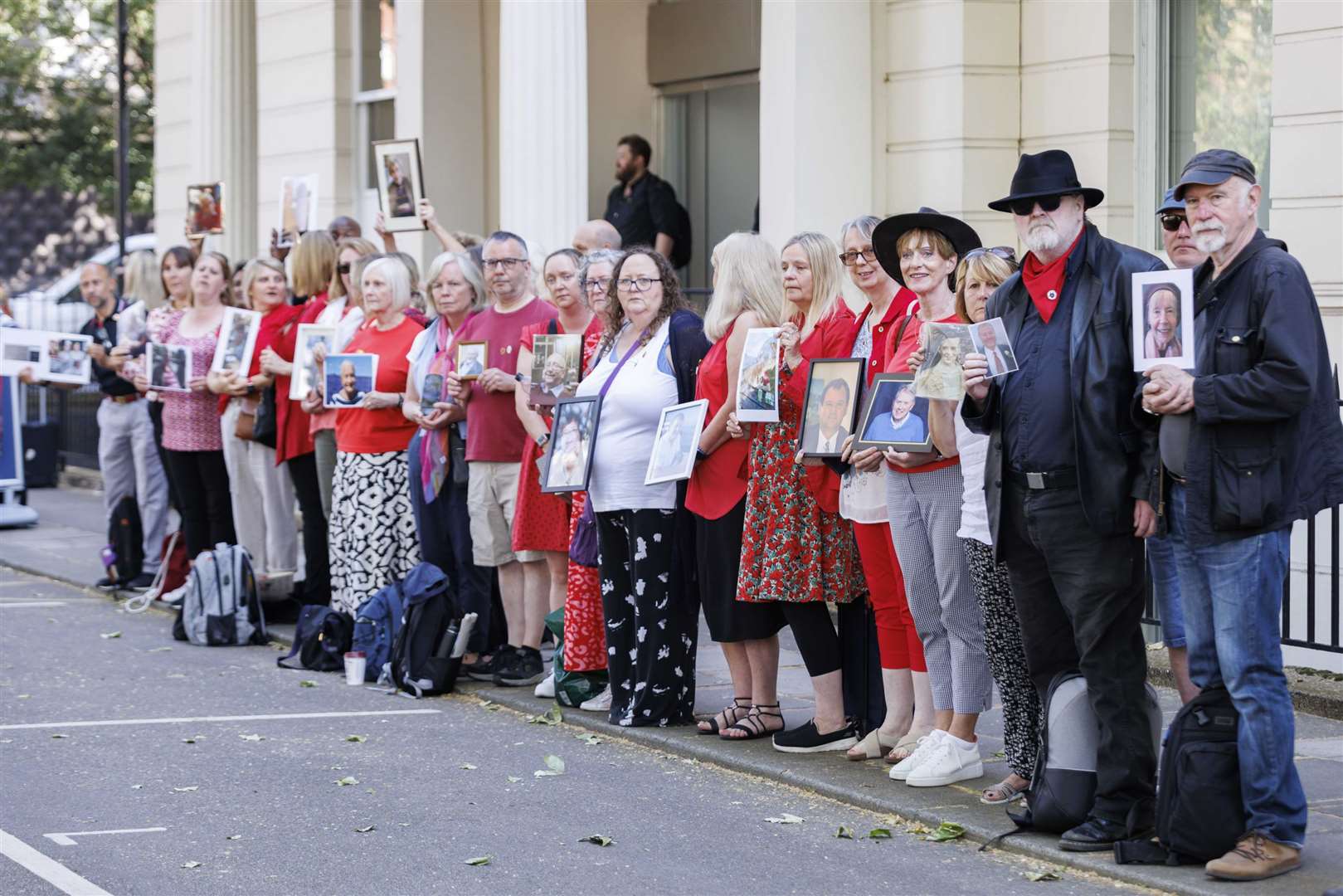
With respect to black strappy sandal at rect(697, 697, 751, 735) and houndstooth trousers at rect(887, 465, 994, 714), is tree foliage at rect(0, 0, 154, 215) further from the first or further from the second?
houndstooth trousers at rect(887, 465, 994, 714)

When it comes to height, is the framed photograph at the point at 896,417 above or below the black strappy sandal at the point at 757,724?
above

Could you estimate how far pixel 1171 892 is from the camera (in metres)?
5.91

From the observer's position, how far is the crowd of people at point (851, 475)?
595 centimetres

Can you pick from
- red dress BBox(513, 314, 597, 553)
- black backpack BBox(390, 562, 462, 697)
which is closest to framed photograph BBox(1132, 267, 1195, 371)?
red dress BBox(513, 314, 597, 553)

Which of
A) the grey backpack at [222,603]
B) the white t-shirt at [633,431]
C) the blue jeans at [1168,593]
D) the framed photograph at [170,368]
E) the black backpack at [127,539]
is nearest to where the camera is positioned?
the blue jeans at [1168,593]

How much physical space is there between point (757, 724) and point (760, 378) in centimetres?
156

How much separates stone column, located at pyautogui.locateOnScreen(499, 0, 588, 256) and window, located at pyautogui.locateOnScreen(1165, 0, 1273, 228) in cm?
418

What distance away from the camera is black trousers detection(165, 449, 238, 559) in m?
12.4

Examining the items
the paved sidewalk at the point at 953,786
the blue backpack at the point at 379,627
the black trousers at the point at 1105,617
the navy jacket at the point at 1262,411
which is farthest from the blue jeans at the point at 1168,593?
→ the blue backpack at the point at 379,627

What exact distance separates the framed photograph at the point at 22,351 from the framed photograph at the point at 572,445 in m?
6.31

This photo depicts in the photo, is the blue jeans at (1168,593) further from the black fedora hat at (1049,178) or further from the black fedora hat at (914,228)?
the black fedora hat at (1049,178)

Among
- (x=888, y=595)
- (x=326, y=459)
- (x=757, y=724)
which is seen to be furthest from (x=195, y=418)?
(x=888, y=595)

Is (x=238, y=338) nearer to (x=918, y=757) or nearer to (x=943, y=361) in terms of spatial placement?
(x=918, y=757)

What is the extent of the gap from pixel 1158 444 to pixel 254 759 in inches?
159
